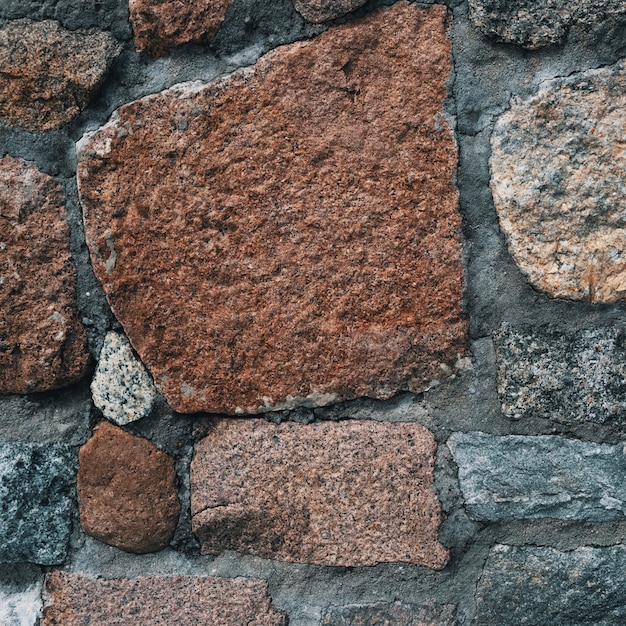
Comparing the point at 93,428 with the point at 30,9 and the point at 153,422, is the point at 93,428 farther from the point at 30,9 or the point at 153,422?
the point at 30,9

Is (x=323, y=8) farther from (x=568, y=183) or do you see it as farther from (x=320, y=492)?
(x=320, y=492)

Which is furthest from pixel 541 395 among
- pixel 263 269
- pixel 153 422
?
pixel 153 422

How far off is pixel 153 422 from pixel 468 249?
50cm

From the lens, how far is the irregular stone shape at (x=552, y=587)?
88 cm

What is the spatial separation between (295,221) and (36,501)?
0.57 meters

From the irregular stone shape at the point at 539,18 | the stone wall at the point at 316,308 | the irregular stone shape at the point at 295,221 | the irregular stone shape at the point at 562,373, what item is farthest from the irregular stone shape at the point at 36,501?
the irregular stone shape at the point at 539,18

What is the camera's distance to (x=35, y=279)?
0.96m

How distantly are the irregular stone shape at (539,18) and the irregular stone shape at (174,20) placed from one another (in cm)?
33

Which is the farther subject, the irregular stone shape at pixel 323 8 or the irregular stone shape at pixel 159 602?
the irregular stone shape at pixel 159 602

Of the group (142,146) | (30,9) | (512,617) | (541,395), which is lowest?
(512,617)

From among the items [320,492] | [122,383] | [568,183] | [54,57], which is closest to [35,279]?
[122,383]

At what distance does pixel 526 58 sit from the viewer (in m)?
0.83

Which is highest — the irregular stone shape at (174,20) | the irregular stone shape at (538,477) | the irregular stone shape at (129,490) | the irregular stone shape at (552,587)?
the irregular stone shape at (174,20)

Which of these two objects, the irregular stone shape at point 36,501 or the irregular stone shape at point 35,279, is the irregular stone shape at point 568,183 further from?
the irregular stone shape at point 36,501
